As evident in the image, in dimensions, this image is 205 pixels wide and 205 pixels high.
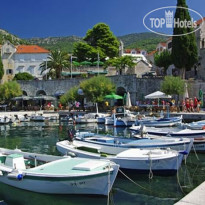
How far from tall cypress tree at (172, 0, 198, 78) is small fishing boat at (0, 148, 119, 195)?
116ft

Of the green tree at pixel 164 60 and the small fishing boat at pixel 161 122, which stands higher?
the green tree at pixel 164 60

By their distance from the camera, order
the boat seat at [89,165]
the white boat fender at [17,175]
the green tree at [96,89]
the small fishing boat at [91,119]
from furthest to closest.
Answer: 1. the green tree at [96,89]
2. the small fishing boat at [91,119]
3. the white boat fender at [17,175]
4. the boat seat at [89,165]

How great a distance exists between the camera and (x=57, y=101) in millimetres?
54781

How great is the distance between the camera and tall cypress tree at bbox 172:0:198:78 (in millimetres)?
42438

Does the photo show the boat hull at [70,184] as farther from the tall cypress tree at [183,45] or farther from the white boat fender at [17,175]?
the tall cypress tree at [183,45]

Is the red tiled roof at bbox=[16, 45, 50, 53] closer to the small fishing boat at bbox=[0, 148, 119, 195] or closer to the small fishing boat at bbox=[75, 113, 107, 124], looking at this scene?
the small fishing boat at bbox=[75, 113, 107, 124]

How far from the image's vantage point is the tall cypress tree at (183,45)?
4244 centimetres

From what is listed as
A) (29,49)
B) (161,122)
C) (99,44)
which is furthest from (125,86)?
(29,49)

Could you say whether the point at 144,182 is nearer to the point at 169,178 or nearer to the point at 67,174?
the point at 169,178

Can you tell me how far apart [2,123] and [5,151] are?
2644 cm

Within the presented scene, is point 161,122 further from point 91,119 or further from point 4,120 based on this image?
point 4,120

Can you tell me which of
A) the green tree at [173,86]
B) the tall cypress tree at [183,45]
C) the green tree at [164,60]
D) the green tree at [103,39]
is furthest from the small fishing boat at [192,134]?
the green tree at [103,39]

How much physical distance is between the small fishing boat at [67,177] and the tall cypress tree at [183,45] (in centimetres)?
3528

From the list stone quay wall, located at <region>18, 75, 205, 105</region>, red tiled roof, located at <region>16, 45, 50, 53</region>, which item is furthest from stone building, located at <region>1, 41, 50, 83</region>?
stone quay wall, located at <region>18, 75, 205, 105</region>
